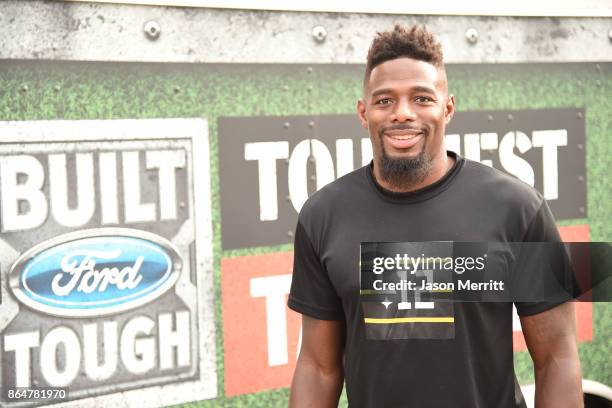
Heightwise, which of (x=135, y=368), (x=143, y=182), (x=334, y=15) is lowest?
(x=135, y=368)

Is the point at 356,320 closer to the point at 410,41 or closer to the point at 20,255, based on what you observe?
the point at 410,41

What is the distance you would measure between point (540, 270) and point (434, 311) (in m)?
0.28

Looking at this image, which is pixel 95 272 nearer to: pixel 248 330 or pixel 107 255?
pixel 107 255

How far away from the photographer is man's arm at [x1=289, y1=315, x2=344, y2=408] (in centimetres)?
248

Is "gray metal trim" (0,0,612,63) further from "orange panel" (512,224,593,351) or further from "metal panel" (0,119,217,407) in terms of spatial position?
"orange panel" (512,224,593,351)

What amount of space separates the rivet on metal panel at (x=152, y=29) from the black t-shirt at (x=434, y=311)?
1155mm

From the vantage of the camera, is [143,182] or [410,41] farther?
[143,182]

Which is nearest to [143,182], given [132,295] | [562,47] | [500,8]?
[132,295]

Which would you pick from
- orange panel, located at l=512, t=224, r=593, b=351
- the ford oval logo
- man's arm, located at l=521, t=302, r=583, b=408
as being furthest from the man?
orange panel, located at l=512, t=224, r=593, b=351

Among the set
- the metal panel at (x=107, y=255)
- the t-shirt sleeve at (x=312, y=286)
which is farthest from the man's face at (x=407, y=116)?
the metal panel at (x=107, y=255)

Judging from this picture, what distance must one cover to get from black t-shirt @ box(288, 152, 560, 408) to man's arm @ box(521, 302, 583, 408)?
0.04m

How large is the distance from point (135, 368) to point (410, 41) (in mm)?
1450

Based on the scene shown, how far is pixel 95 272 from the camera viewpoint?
2.97 meters

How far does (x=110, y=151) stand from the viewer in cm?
301
